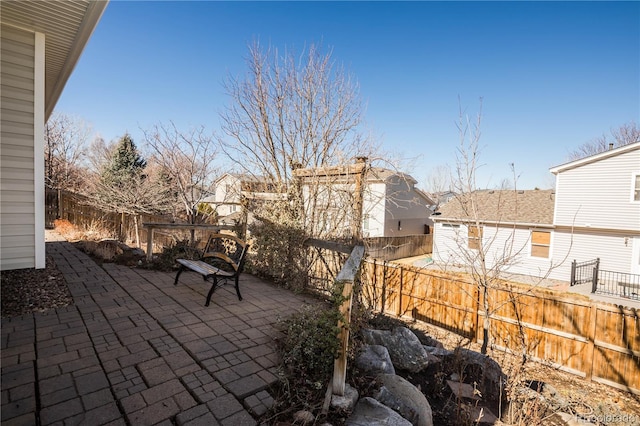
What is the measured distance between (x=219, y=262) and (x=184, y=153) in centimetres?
592

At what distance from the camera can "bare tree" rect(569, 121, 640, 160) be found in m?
21.3

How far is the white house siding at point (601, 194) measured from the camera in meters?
12.7

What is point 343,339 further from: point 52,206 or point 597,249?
point 52,206

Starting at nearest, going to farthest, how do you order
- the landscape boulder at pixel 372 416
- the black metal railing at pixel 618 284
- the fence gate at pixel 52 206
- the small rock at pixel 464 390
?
the landscape boulder at pixel 372 416 < the small rock at pixel 464 390 < the black metal railing at pixel 618 284 < the fence gate at pixel 52 206

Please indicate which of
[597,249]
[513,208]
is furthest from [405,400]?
[513,208]

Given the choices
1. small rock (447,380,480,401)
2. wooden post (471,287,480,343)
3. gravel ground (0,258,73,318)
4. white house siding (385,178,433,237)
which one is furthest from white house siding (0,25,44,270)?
white house siding (385,178,433,237)

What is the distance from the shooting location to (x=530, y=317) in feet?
21.5

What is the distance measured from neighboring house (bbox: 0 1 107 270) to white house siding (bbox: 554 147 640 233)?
17.2m

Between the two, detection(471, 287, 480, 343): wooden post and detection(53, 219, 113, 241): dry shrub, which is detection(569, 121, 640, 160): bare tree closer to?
detection(471, 287, 480, 343): wooden post

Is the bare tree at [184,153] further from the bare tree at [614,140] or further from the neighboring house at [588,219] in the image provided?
the bare tree at [614,140]

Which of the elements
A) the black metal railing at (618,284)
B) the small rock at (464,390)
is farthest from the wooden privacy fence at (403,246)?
the small rock at (464,390)

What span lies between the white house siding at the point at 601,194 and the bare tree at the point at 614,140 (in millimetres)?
8249

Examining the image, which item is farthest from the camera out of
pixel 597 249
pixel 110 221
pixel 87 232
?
pixel 597 249

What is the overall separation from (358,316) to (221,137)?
5.97 metres
